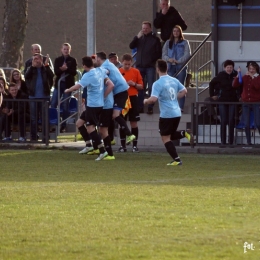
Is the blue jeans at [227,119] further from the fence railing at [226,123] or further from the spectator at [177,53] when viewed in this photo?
the spectator at [177,53]

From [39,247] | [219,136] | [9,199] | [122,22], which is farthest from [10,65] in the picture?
[122,22]

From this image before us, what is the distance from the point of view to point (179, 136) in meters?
16.4

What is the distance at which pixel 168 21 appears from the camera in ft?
70.9

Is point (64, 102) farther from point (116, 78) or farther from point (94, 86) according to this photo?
point (94, 86)

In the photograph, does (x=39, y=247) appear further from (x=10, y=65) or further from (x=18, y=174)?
(x=10, y=65)

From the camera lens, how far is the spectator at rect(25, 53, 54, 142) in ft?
67.0

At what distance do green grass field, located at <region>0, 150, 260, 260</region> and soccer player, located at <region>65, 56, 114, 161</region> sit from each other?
1.67 ft

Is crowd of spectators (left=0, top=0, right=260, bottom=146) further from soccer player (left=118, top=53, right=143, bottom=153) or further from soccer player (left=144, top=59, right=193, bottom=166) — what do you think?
soccer player (left=144, top=59, right=193, bottom=166)

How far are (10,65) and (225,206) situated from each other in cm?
2192

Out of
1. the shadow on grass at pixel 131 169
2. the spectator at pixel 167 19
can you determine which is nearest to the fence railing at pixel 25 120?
the shadow on grass at pixel 131 169

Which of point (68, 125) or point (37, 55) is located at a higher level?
point (37, 55)

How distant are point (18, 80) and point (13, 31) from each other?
10.7 m

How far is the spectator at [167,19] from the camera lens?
21447 millimetres

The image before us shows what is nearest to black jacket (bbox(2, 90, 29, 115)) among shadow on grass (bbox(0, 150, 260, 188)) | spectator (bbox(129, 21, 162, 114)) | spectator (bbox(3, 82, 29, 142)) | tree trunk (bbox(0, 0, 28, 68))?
spectator (bbox(3, 82, 29, 142))
